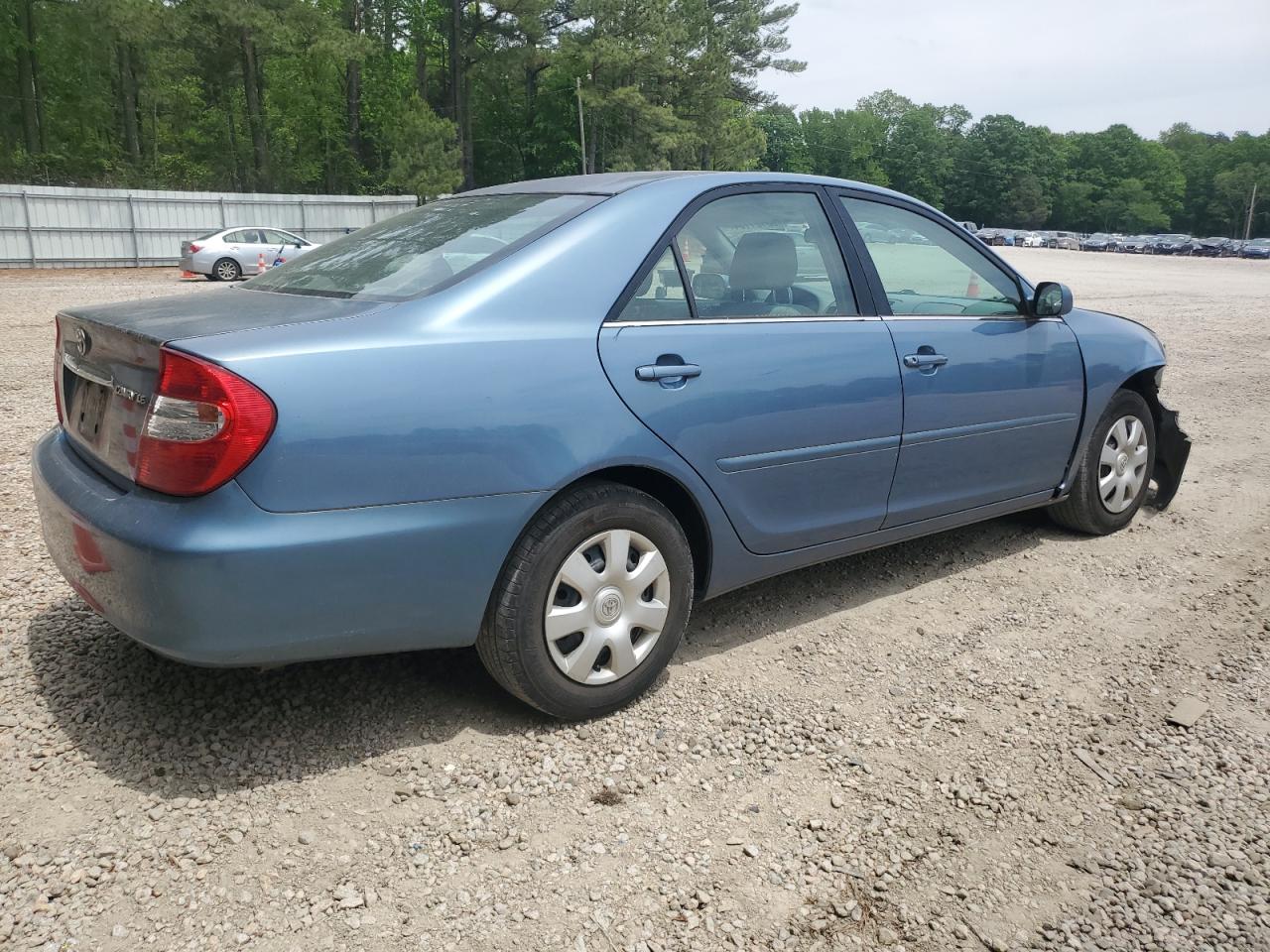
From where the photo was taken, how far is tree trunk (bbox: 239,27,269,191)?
1676 inches

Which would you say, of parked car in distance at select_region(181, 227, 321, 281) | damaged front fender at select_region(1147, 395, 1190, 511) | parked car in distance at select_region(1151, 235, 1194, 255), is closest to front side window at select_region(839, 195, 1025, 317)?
damaged front fender at select_region(1147, 395, 1190, 511)

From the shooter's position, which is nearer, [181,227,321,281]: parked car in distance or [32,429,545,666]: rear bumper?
[32,429,545,666]: rear bumper

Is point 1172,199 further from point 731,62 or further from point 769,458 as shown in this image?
point 769,458

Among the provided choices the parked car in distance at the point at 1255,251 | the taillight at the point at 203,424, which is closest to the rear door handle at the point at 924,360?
the taillight at the point at 203,424

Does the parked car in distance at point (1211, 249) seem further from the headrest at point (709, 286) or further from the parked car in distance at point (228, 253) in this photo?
the headrest at point (709, 286)

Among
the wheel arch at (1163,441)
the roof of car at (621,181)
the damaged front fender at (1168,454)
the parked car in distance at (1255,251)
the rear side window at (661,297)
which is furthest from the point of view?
the parked car in distance at (1255,251)

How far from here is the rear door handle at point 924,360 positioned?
3828 millimetres

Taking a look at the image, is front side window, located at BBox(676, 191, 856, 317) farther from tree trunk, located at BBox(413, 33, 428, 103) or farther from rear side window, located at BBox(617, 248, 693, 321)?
tree trunk, located at BBox(413, 33, 428, 103)

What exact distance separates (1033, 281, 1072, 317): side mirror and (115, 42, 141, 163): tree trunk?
48472 mm

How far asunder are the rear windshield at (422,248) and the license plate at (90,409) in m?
0.64

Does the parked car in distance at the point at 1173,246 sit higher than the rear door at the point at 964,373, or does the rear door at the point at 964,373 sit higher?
the parked car in distance at the point at 1173,246

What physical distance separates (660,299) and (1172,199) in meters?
144

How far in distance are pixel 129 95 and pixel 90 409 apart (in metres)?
49.7

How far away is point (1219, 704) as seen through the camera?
337 centimetres
